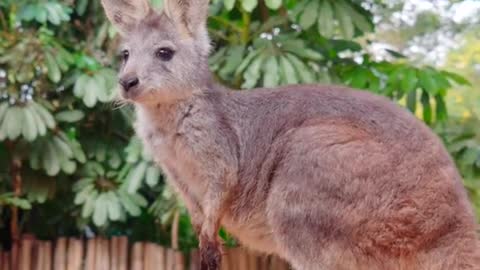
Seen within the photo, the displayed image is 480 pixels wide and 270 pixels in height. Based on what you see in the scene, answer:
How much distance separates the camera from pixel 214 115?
10.8ft

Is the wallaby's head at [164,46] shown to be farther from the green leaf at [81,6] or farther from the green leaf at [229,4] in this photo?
the green leaf at [81,6]

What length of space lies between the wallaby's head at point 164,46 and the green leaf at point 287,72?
3.37 ft

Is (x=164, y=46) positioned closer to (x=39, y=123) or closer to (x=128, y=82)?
(x=128, y=82)

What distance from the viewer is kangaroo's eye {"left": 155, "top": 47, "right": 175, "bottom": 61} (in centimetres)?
327

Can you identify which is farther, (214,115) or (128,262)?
(128,262)

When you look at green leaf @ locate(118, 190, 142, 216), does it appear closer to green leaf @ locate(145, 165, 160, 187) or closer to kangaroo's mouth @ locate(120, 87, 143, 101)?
green leaf @ locate(145, 165, 160, 187)

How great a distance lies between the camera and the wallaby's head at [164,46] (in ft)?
10.5

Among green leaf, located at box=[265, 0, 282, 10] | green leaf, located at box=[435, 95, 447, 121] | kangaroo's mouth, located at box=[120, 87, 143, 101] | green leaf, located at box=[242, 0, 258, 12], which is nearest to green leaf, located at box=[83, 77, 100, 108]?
green leaf, located at box=[242, 0, 258, 12]

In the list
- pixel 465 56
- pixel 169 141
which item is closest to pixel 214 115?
pixel 169 141

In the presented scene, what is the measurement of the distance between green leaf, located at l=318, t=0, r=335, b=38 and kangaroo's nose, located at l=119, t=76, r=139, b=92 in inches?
61.6

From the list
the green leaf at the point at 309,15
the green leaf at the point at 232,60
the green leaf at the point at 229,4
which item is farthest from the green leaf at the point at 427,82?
the green leaf at the point at 229,4

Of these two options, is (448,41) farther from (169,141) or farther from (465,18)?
(169,141)

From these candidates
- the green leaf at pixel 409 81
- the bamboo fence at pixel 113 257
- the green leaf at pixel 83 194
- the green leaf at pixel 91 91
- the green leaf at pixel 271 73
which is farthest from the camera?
the bamboo fence at pixel 113 257

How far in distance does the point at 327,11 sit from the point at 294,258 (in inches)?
73.3
